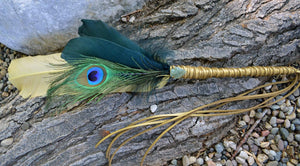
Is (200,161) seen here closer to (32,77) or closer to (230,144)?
(230,144)

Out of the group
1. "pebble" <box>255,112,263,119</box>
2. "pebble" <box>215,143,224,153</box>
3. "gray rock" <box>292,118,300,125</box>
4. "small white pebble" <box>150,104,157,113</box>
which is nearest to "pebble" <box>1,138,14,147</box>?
"small white pebble" <box>150,104,157,113</box>

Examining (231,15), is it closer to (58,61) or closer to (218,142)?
(218,142)

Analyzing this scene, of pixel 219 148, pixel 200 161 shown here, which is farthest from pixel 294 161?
pixel 200 161

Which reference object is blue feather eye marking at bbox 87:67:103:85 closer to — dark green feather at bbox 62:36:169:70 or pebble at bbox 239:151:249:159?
dark green feather at bbox 62:36:169:70

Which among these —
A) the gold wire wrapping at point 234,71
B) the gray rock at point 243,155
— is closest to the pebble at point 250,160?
the gray rock at point 243,155

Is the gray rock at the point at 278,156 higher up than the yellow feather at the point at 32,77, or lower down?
lower down

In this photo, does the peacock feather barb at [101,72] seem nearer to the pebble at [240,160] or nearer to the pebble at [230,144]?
the pebble at [230,144]

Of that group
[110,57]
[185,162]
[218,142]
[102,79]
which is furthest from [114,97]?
[218,142]
